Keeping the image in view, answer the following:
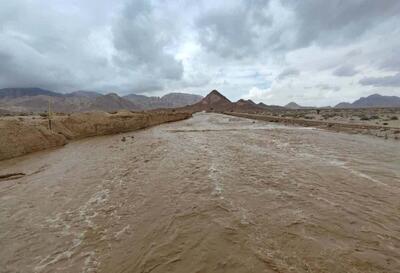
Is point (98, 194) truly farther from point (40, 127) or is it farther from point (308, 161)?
point (40, 127)

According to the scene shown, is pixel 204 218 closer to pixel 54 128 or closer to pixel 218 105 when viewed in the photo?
pixel 54 128

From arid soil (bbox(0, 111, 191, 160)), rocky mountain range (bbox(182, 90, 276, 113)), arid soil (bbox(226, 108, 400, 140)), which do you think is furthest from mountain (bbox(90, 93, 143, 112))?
arid soil (bbox(226, 108, 400, 140))

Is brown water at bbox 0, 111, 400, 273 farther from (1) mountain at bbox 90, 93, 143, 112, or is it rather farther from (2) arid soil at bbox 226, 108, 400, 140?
(1) mountain at bbox 90, 93, 143, 112

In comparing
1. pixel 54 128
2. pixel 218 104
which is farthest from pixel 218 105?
pixel 54 128

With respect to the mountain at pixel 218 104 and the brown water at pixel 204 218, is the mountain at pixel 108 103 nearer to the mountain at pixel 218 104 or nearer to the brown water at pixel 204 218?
the mountain at pixel 218 104

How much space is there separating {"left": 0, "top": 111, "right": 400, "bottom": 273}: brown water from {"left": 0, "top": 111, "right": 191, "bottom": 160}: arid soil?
359 centimetres

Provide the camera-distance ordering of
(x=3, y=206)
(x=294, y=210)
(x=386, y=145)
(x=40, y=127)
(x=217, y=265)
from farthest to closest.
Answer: (x=40, y=127)
(x=386, y=145)
(x=3, y=206)
(x=294, y=210)
(x=217, y=265)

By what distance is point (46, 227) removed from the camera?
4895 millimetres

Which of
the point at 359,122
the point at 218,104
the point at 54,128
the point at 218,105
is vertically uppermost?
the point at 218,104

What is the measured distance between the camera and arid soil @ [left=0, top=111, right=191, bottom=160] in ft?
41.1

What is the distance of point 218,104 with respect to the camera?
153500 mm

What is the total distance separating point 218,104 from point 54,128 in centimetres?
13910

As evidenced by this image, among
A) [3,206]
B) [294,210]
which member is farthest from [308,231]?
[3,206]

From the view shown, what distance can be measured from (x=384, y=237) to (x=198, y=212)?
3602mm
